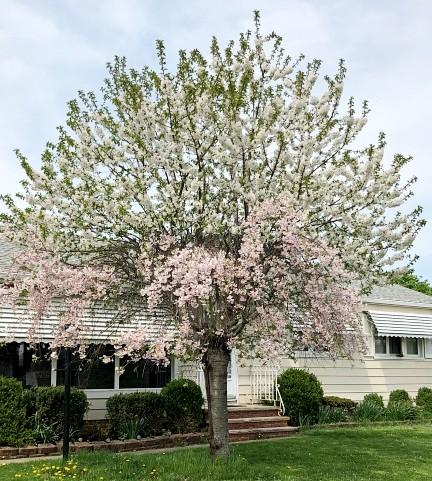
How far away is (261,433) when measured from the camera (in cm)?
1449

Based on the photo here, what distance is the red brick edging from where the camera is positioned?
1145 centimetres

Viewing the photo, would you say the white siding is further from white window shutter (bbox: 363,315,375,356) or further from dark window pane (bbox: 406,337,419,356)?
dark window pane (bbox: 406,337,419,356)

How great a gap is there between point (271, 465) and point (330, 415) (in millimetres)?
6471

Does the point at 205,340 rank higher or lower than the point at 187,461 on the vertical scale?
higher

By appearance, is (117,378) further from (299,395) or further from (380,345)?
(380,345)

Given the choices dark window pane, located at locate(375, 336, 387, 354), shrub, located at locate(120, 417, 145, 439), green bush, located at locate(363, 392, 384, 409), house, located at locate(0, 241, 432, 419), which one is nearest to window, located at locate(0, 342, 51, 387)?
house, located at locate(0, 241, 432, 419)

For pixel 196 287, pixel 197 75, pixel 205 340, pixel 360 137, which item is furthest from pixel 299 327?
pixel 197 75

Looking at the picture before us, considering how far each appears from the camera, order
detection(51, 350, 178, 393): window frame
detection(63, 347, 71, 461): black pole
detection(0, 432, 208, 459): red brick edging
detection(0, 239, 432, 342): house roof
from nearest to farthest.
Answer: detection(63, 347, 71, 461): black pole, detection(0, 239, 432, 342): house roof, detection(0, 432, 208, 459): red brick edging, detection(51, 350, 178, 393): window frame

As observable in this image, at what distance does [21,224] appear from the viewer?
10141 millimetres

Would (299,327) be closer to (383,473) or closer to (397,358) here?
(383,473)

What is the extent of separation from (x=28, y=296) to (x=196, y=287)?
2917 millimetres

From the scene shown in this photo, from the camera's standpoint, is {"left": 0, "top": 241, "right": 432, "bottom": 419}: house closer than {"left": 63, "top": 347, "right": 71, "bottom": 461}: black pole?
No

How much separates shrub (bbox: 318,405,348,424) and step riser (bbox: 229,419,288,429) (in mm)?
1283

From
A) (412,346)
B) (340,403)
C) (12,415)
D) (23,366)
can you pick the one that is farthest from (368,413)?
(12,415)
